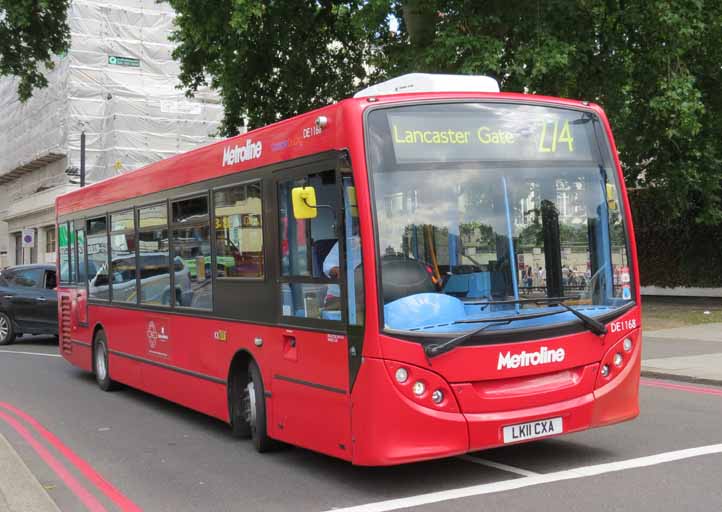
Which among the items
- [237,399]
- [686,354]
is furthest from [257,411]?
[686,354]

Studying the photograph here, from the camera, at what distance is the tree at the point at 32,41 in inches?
914

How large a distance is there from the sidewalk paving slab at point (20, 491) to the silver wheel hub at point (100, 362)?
541cm

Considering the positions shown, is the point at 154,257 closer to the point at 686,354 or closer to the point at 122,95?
the point at 686,354

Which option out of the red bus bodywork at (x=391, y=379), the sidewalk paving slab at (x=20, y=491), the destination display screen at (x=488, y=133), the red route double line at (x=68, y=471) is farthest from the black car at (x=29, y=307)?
the destination display screen at (x=488, y=133)

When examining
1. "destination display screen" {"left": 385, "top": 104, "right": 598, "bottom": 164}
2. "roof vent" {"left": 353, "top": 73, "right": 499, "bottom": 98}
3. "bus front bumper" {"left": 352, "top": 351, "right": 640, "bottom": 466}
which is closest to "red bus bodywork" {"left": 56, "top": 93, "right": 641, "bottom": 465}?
"bus front bumper" {"left": 352, "top": 351, "right": 640, "bottom": 466}

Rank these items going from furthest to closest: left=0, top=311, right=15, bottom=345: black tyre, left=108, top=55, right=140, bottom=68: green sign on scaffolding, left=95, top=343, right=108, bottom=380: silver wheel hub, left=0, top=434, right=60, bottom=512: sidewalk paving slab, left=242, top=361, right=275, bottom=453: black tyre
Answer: left=108, top=55, right=140, bottom=68: green sign on scaffolding, left=0, top=311, right=15, bottom=345: black tyre, left=95, top=343, right=108, bottom=380: silver wheel hub, left=242, top=361, right=275, bottom=453: black tyre, left=0, top=434, right=60, bottom=512: sidewalk paving slab

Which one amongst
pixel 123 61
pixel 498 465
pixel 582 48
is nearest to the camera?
pixel 498 465

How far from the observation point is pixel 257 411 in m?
7.91

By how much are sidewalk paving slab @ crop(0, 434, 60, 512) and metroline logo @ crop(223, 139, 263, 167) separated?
126 inches

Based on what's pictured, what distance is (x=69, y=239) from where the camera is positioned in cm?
1415

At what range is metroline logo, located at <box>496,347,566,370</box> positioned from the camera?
20.7 ft

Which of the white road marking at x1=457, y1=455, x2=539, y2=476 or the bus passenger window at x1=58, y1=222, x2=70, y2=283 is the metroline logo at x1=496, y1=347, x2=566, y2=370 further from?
the bus passenger window at x1=58, y1=222, x2=70, y2=283

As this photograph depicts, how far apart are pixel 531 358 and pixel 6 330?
672 inches

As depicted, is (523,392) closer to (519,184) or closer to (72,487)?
(519,184)
